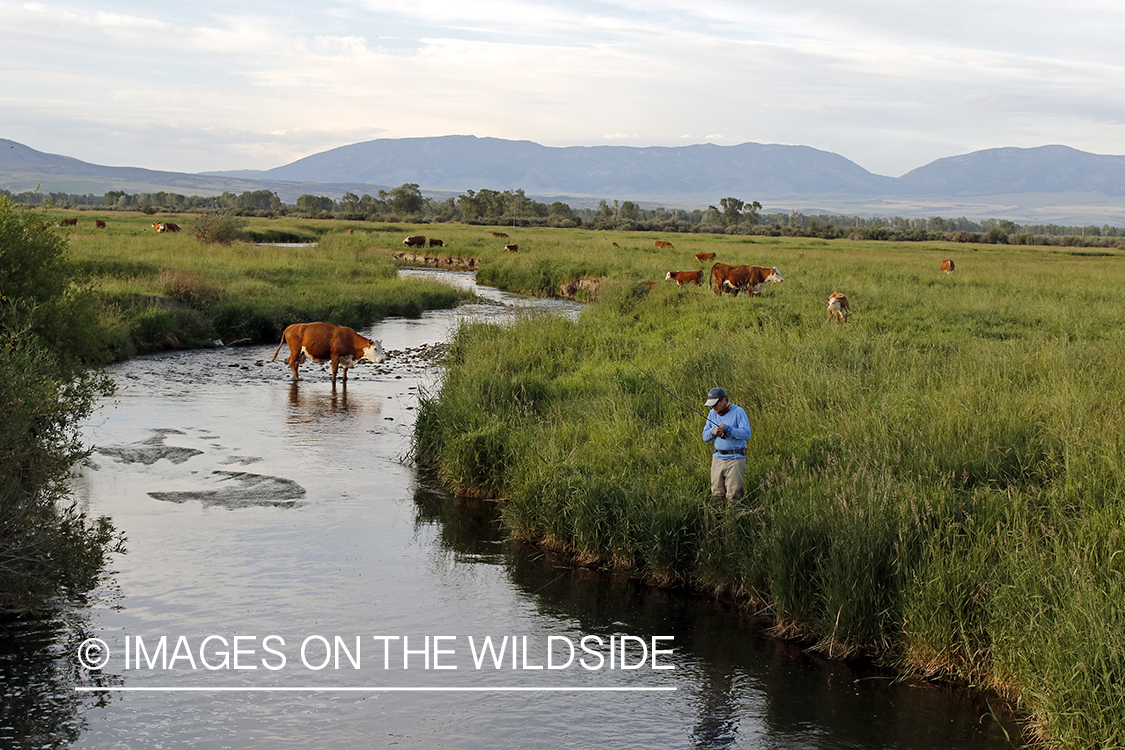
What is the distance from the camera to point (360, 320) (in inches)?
1185

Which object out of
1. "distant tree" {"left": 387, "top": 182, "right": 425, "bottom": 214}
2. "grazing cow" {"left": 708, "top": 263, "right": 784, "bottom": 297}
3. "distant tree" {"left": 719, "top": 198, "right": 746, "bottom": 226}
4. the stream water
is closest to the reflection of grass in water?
the stream water

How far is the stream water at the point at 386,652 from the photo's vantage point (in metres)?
6.99

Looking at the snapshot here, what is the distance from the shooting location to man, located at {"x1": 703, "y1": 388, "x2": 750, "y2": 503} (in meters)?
9.52

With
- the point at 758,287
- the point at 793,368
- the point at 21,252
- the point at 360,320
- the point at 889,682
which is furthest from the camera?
the point at 360,320

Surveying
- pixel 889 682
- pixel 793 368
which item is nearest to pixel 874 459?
pixel 889 682

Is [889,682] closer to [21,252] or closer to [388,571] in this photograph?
[388,571]

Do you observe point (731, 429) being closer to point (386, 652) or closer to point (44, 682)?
point (386, 652)

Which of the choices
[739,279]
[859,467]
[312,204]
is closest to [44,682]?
[859,467]

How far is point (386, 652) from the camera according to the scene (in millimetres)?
8188

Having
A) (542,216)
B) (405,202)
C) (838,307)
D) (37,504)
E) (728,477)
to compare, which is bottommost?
(37,504)

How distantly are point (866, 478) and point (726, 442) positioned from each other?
4.71 ft

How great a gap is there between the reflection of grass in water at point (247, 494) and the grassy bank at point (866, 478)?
2276 mm

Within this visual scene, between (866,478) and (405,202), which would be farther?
(405,202)

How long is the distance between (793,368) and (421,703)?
8.74 meters
